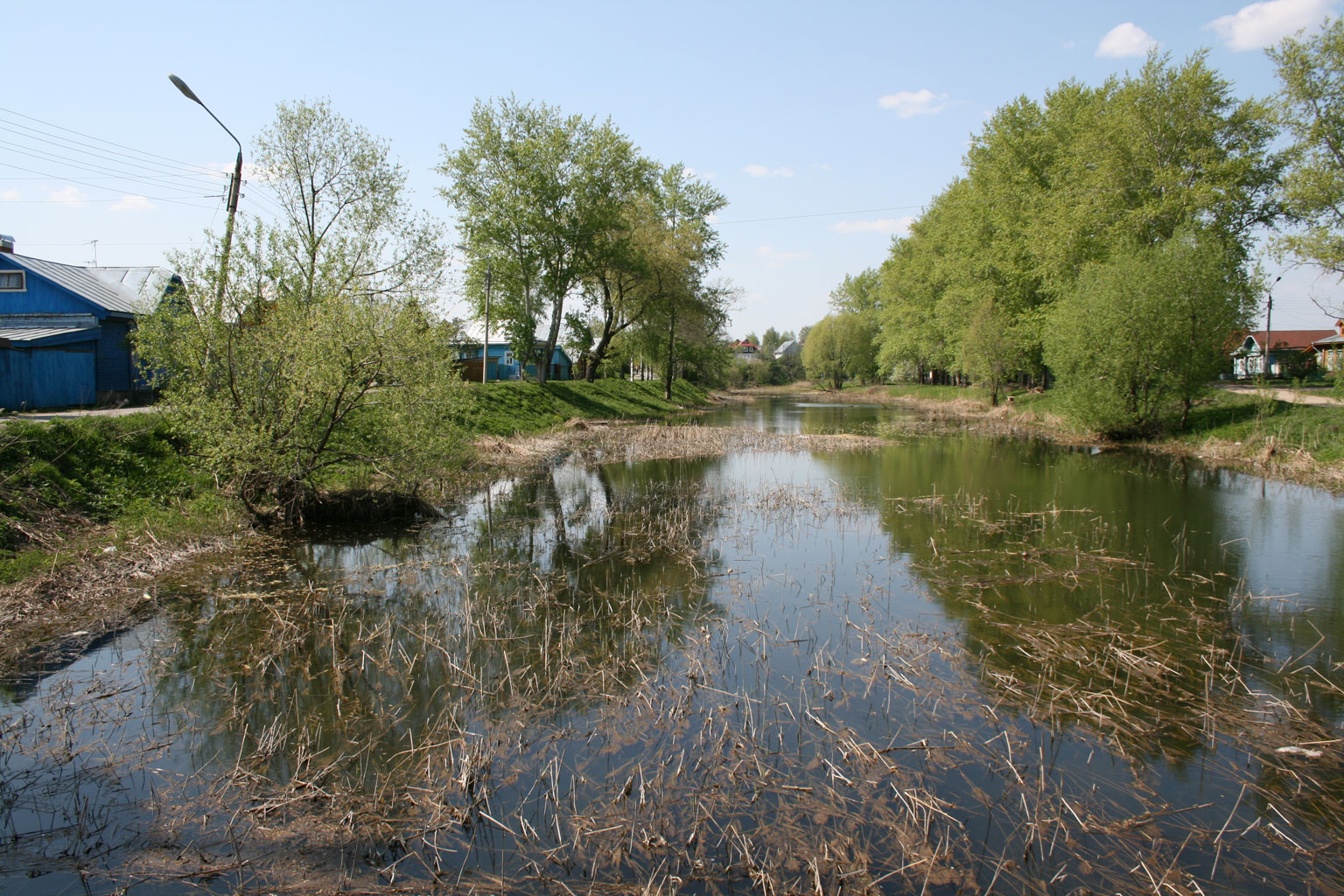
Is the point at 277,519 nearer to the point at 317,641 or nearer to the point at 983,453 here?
the point at 317,641

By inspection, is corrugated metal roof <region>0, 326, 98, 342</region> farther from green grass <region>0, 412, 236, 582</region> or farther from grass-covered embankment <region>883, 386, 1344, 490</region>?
grass-covered embankment <region>883, 386, 1344, 490</region>

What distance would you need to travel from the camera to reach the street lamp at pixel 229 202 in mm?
12867

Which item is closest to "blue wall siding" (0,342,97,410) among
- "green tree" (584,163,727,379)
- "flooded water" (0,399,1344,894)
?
"flooded water" (0,399,1344,894)

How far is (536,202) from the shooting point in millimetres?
36875

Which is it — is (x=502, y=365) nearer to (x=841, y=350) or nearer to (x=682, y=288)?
(x=682, y=288)

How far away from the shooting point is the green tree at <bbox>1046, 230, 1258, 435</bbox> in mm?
25953

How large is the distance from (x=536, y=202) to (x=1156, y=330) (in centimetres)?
2784

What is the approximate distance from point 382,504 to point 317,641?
6.62 meters

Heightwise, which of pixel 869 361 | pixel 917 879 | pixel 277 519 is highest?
pixel 869 361

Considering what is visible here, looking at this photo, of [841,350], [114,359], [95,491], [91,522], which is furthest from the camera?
[841,350]

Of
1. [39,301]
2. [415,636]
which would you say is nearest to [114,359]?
[39,301]

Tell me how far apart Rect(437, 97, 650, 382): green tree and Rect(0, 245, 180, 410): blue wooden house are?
1452cm

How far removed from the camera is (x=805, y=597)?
10.0 m

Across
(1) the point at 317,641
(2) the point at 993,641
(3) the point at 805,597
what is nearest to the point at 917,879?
(2) the point at 993,641
